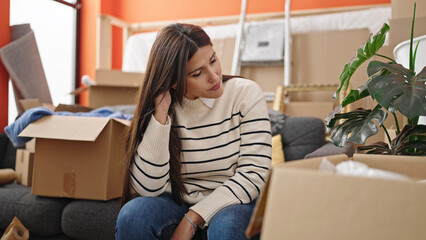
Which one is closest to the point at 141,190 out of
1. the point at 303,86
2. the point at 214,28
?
the point at 303,86

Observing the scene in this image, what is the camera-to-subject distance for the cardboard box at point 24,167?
181 cm

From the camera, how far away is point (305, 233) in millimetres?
514

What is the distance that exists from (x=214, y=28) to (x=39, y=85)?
1512mm

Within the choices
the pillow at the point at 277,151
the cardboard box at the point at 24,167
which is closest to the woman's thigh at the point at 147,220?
the pillow at the point at 277,151

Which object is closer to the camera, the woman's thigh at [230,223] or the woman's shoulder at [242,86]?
the woman's thigh at [230,223]

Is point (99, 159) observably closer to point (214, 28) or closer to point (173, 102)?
point (173, 102)

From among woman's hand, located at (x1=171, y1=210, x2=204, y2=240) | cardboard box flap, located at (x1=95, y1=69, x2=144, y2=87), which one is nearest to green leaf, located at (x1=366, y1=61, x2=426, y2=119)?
woman's hand, located at (x1=171, y1=210, x2=204, y2=240)

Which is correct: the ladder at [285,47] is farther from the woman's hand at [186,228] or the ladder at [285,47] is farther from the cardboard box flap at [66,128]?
the woman's hand at [186,228]

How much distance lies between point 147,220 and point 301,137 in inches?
41.9

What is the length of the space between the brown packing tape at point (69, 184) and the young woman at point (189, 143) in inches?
18.2

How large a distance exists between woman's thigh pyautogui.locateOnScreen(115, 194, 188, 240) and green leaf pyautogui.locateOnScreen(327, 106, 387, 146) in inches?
19.5

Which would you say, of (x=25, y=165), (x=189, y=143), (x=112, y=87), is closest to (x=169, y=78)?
(x=189, y=143)

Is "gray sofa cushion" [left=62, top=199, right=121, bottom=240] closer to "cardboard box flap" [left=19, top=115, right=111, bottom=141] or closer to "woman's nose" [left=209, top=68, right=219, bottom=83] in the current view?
"cardboard box flap" [left=19, top=115, right=111, bottom=141]

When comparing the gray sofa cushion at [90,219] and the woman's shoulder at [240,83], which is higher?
the woman's shoulder at [240,83]
